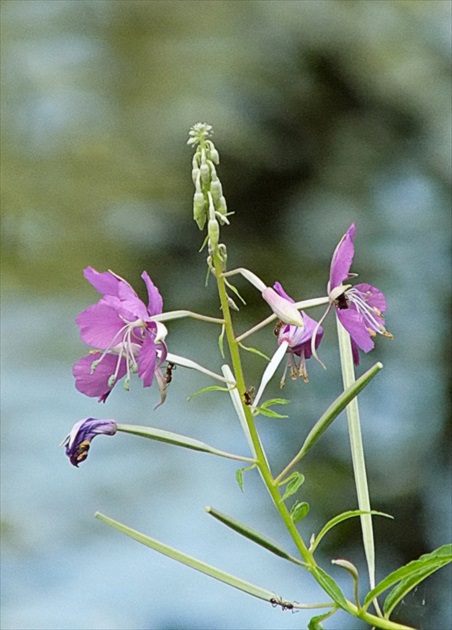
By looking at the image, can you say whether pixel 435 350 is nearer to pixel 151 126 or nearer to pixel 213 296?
pixel 213 296

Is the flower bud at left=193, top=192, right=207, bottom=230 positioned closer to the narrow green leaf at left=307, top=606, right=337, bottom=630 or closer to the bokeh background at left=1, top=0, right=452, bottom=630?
the narrow green leaf at left=307, top=606, right=337, bottom=630

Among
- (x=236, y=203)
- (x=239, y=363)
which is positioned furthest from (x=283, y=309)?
(x=236, y=203)

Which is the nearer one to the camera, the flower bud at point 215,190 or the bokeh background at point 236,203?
the flower bud at point 215,190

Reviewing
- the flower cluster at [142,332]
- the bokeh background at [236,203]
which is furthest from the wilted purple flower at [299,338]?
the bokeh background at [236,203]

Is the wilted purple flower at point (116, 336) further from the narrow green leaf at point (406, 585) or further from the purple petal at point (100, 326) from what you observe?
the narrow green leaf at point (406, 585)

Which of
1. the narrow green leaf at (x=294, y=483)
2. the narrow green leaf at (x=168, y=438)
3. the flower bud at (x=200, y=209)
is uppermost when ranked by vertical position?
the flower bud at (x=200, y=209)

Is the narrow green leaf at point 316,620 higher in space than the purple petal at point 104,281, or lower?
lower
